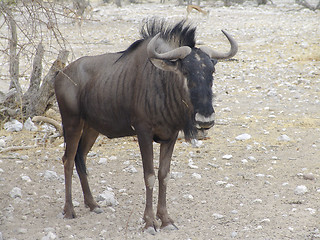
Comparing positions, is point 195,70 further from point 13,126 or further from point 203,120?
point 13,126

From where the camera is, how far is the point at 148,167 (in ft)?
15.6

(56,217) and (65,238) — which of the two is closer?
(65,238)

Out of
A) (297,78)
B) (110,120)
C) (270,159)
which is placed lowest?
(297,78)

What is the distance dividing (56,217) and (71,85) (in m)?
1.34

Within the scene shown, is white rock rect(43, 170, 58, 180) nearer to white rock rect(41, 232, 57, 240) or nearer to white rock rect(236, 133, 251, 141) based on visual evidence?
white rock rect(41, 232, 57, 240)

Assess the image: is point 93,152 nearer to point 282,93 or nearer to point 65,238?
point 65,238

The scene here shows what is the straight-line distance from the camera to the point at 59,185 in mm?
6004

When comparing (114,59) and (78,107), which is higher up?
(114,59)

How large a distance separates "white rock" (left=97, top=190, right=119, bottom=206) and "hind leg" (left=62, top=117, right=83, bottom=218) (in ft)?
1.32

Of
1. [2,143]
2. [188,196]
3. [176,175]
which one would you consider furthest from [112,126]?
[2,143]

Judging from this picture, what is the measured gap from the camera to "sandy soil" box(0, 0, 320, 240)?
15.8 ft

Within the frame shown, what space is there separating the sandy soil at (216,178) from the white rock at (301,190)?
1 cm

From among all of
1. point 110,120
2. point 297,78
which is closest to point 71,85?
point 110,120

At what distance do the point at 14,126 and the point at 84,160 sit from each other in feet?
9.67
